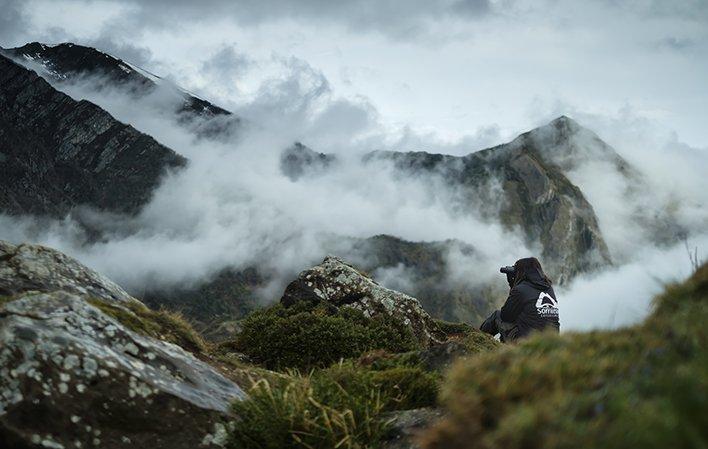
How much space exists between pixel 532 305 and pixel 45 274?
10629 millimetres

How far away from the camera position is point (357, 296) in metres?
19.8

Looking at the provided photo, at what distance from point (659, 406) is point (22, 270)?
10496 mm

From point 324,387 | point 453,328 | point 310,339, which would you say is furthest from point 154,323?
point 453,328

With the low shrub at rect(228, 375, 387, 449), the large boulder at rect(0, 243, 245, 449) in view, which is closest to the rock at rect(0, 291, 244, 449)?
the large boulder at rect(0, 243, 245, 449)

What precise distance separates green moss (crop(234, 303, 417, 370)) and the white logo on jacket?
154 inches

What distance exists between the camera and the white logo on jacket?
48.1 ft

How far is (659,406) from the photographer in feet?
7.69

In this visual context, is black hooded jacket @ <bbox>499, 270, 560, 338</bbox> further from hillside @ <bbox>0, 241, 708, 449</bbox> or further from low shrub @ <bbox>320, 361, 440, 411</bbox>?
low shrub @ <bbox>320, 361, 440, 411</bbox>

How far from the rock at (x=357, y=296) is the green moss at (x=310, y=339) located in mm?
1860

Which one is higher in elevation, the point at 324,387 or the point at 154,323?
the point at 324,387

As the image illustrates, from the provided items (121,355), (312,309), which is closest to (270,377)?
(121,355)

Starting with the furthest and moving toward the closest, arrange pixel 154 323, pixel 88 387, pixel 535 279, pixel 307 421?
pixel 535 279 → pixel 154 323 → pixel 307 421 → pixel 88 387

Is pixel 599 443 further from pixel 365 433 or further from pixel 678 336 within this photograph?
pixel 365 433

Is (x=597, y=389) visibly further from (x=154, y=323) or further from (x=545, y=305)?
(x=545, y=305)
